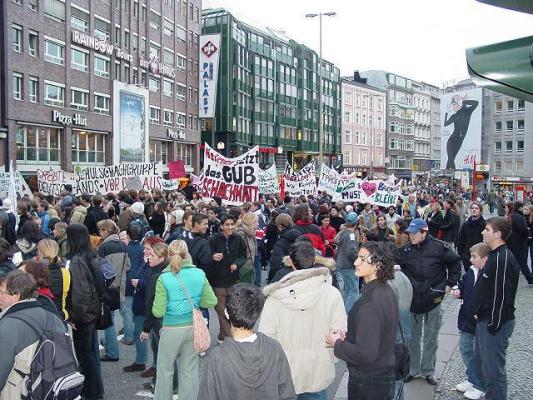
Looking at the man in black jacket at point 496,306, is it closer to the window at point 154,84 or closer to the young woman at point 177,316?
the young woman at point 177,316

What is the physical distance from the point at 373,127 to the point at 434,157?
25325 mm

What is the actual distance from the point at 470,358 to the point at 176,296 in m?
3.23

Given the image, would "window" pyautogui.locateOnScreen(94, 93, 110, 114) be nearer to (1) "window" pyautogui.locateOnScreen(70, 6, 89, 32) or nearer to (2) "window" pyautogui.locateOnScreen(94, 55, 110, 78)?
(2) "window" pyautogui.locateOnScreen(94, 55, 110, 78)

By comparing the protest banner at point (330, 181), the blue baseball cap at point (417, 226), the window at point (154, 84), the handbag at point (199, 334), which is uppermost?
the window at point (154, 84)

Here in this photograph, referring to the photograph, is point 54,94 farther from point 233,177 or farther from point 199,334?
point 199,334

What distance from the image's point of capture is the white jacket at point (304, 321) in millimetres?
4125

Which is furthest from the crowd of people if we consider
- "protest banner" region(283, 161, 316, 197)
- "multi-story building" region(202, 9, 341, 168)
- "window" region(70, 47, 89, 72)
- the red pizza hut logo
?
the red pizza hut logo

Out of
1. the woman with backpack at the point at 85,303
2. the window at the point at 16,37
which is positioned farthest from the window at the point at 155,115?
the woman with backpack at the point at 85,303

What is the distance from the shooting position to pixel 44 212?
1248 centimetres

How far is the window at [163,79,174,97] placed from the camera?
4847cm

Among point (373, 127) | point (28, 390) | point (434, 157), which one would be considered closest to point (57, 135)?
point (28, 390)

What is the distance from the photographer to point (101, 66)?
40.0 meters

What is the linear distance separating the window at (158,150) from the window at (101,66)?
26.8 ft

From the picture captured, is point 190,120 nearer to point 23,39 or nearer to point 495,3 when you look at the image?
point 23,39
